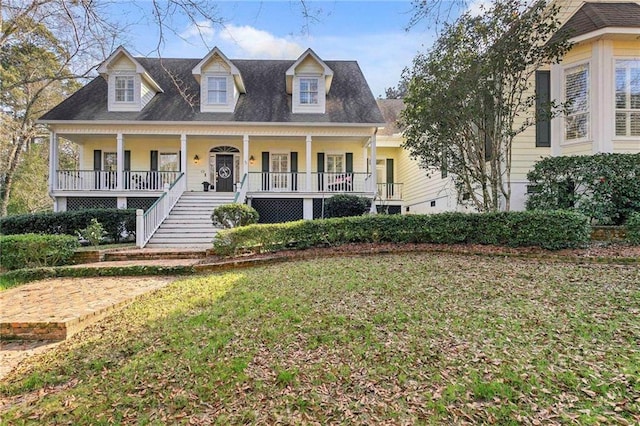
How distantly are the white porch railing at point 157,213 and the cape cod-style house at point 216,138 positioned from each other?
4.2 inches

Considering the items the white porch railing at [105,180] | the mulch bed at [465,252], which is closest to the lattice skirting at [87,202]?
the white porch railing at [105,180]

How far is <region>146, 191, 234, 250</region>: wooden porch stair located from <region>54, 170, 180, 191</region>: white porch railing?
1542 mm

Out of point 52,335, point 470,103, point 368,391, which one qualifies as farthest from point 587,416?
point 470,103

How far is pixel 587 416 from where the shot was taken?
246 centimetres

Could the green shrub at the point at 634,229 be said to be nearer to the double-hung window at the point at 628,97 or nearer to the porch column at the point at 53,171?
the double-hung window at the point at 628,97

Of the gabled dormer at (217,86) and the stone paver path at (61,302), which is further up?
the gabled dormer at (217,86)

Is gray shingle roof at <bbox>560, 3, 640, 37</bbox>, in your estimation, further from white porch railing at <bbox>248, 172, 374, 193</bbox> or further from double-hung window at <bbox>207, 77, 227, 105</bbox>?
double-hung window at <bbox>207, 77, 227, 105</bbox>

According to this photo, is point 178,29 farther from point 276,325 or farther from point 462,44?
point 462,44

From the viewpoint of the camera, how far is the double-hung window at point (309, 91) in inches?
609

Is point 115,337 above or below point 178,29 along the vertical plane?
below

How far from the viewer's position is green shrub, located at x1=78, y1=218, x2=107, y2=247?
10.8 meters

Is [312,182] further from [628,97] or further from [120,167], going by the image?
[628,97]

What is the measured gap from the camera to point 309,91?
15484 millimetres

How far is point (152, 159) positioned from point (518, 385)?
16.5 m
